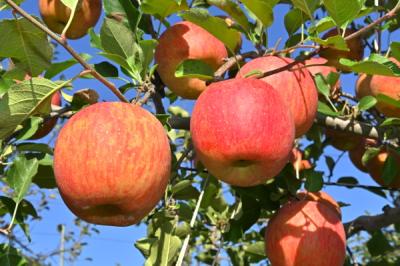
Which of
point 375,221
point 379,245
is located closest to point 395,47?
point 375,221

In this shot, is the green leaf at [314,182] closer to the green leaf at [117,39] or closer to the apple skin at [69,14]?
the green leaf at [117,39]

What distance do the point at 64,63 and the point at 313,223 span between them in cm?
104

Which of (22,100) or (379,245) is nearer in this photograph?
(22,100)

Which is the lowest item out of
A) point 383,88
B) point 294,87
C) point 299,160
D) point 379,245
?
point 379,245

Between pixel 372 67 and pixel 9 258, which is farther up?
pixel 372 67

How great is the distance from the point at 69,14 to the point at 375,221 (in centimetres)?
170

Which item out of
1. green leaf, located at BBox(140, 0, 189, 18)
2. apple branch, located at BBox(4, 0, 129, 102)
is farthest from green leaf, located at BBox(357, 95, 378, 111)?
apple branch, located at BBox(4, 0, 129, 102)

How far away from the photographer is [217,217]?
10.3ft

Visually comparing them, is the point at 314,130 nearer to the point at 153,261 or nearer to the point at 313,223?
the point at 313,223

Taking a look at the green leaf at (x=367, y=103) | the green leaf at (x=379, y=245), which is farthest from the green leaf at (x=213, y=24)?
the green leaf at (x=379, y=245)

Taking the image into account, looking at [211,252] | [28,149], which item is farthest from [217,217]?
[28,149]

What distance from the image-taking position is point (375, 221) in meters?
2.54

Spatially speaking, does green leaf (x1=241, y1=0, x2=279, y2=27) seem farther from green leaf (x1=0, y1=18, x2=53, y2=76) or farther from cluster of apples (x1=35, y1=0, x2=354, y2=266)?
green leaf (x1=0, y1=18, x2=53, y2=76)

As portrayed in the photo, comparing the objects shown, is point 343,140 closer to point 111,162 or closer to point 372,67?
point 372,67
